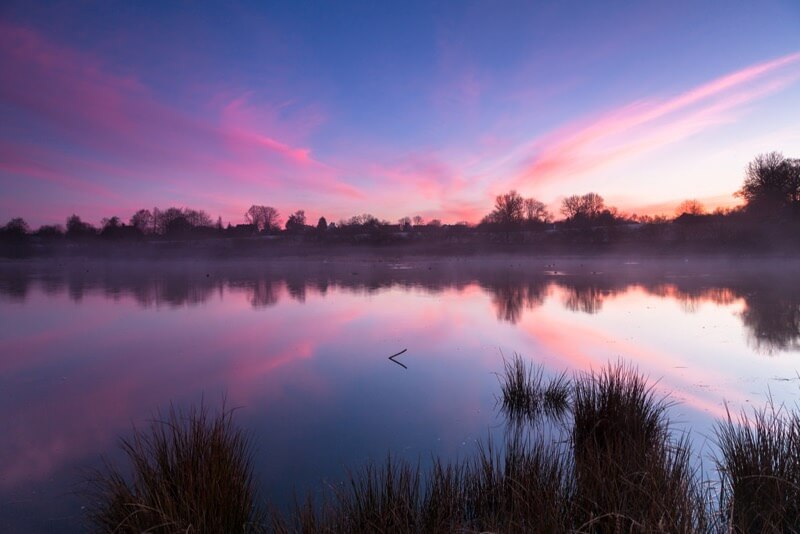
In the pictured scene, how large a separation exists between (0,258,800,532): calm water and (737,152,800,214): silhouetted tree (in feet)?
134

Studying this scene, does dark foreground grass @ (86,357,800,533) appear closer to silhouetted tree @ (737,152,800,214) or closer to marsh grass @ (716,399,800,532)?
marsh grass @ (716,399,800,532)

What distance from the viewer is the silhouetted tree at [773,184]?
47.7 metres

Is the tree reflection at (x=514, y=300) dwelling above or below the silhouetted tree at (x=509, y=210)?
below

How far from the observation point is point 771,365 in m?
8.21

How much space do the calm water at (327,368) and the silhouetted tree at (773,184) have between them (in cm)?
4076

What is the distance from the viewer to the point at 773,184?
48.9 metres

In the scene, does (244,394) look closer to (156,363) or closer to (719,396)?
(156,363)

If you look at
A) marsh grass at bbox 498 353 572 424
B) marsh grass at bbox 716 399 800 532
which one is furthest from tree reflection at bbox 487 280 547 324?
marsh grass at bbox 716 399 800 532

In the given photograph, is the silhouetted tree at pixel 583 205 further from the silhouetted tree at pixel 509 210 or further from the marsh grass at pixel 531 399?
the marsh grass at pixel 531 399

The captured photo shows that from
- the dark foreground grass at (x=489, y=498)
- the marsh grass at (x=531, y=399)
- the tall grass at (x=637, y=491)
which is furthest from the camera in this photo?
the marsh grass at (x=531, y=399)

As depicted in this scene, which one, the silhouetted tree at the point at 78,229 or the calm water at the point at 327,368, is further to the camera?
the silhouetted tree at the point at 78,229

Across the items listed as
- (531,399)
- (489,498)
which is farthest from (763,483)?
(531,399)

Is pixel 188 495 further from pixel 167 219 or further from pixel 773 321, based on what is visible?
pixel 167 219

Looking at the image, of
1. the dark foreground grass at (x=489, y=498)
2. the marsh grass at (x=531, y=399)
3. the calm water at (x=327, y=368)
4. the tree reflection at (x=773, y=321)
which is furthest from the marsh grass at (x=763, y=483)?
the tree reflection at (x=773, y=321)
